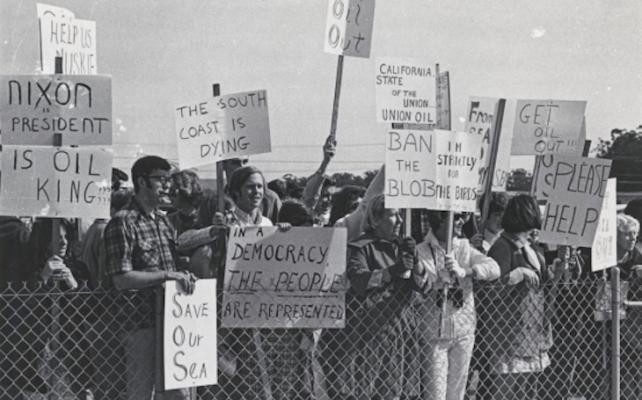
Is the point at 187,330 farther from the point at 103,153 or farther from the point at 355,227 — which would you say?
the point at 355,227

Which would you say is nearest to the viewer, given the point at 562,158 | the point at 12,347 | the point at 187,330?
the point at 187,330

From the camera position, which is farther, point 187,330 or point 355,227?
point 355,227

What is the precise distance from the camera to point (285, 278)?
252 inches

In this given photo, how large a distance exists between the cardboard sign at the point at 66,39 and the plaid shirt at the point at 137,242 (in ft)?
5.24

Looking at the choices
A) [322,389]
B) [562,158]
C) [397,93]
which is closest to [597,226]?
[562,158]

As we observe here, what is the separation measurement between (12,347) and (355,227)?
2443 millimetres

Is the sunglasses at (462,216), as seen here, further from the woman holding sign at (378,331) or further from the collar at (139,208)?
the collar at (139,208)

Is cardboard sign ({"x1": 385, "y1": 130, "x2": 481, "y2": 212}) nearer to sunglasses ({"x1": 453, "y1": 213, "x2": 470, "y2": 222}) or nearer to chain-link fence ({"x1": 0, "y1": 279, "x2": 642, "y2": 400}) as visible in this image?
sunglasses ({"x1": 453, "y1": 213, "x2": 470, "y2": 222})

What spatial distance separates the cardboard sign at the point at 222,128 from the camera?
726cm

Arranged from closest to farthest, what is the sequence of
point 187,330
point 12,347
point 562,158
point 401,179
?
point 187,330, point 12,347, point 401,179, point 562,158

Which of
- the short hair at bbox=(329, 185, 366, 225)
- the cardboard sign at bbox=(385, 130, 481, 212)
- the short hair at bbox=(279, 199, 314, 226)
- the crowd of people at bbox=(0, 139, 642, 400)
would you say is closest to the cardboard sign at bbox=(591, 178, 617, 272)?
the crowd of people at bbox=(0, 139, 642, 400)

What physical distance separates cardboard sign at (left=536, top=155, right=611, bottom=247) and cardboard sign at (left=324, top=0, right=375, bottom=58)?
203 cm

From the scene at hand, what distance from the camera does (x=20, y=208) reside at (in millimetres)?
6285

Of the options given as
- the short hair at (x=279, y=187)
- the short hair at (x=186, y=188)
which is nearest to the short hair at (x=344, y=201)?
the short hair at (x=186, y=188)
